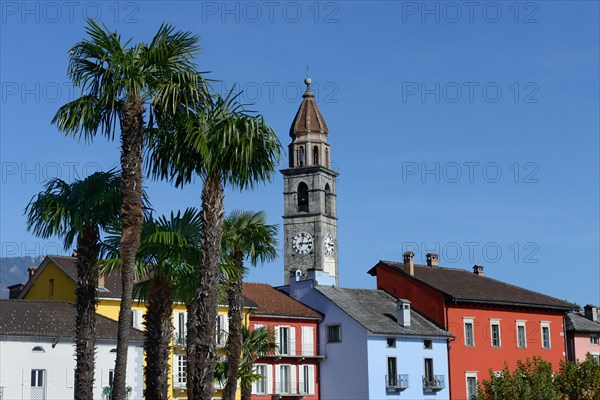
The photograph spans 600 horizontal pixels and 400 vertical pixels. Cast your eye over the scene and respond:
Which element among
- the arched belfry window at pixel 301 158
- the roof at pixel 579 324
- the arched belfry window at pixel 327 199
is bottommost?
the roof at pixel 579 324

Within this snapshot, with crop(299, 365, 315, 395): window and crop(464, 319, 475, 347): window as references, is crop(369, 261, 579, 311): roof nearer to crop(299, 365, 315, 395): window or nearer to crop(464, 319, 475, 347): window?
crop(464, 319, 475, 347): window

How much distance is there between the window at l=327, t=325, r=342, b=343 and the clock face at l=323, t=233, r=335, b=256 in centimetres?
4279

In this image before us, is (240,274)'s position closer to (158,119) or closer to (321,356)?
(158,119)

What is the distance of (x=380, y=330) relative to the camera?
6319 centimetres

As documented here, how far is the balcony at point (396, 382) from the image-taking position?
63.5 meters

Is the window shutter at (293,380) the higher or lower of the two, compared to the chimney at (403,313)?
lower

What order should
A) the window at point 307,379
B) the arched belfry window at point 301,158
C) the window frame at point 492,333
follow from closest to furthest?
the window at point 307,379 → the window frame at point 492,333 → the arched belfry window at point 301,158

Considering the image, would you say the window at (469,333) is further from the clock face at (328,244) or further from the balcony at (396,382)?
the clock face at (328,244)

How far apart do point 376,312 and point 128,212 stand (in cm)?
4273

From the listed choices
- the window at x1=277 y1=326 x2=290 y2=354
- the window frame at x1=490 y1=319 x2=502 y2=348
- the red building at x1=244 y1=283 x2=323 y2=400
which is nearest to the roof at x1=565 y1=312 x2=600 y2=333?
the window frame at x1=490 y1=319 x2=502 y2=348

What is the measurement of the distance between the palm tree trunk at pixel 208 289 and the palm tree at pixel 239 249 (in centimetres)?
1401

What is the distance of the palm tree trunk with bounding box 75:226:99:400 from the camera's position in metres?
28.4

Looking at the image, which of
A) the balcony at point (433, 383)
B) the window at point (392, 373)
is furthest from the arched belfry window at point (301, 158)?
the window at point (392, 373)

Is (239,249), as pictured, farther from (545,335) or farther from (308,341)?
(545,335)
